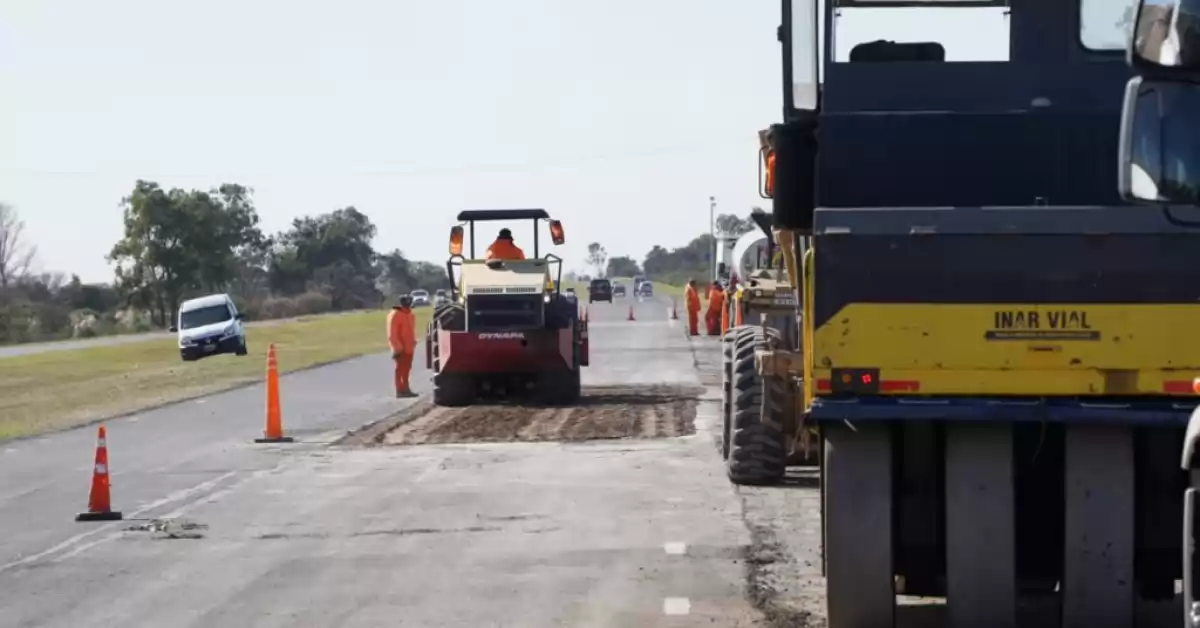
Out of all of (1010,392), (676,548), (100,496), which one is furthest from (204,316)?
(1010,392)

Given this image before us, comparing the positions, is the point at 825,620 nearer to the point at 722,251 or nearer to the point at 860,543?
the point at 860,543

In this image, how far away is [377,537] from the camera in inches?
518

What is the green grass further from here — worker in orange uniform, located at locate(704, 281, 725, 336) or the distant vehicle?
the distant vehicle

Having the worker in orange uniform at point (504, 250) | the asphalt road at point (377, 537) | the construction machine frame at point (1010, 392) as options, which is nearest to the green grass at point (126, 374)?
the worker in orange uniform at point (504, 250)

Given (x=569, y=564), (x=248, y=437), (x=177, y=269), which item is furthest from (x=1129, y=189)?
(x=177, y=269)

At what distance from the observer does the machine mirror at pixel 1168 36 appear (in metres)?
4.54

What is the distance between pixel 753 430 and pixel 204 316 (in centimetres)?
3629

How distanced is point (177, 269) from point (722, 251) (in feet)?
161

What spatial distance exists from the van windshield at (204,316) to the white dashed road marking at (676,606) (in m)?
40.2

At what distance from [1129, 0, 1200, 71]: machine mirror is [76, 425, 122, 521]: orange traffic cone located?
1139 cm

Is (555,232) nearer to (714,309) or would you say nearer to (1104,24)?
(1104,24)

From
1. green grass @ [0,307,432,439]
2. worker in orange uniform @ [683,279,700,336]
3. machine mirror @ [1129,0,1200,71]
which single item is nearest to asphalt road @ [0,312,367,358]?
green grass @ [0,307,432,439]

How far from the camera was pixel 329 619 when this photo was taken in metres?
10.0

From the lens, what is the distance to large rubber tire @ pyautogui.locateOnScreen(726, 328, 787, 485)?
50.2ft
